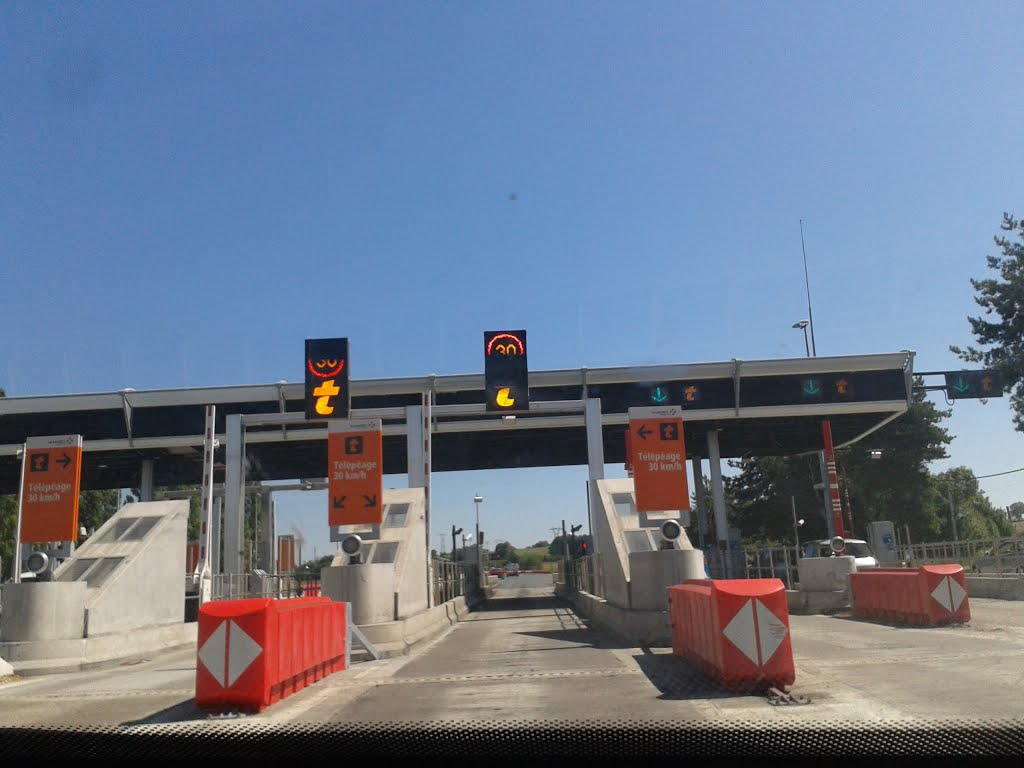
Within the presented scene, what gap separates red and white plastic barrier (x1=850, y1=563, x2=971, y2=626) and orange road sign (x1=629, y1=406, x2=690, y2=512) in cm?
437

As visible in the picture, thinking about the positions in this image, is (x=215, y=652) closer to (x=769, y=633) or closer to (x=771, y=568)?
(x=769, y=633)

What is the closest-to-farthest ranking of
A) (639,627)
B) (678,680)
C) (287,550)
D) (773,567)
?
1. (678,680)
2. (639,627)
3. (773,567)
4. (287,550)

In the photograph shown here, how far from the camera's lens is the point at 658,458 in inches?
774

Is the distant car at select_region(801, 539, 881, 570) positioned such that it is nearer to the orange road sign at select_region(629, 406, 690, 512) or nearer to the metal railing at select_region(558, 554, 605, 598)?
the metal railing at select_region(558, 554, 605, 598)

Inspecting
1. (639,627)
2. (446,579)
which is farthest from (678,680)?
(446,579)

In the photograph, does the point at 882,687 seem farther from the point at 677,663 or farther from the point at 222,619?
the point at 222,619

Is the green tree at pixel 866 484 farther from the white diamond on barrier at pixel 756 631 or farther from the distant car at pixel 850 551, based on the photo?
the white diamond on barrier at pixel 756 631

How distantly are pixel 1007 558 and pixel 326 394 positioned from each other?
18.8m

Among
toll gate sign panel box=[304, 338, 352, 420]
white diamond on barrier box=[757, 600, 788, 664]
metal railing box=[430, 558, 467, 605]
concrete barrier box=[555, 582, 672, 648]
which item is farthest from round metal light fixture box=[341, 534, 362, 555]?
white diamond on barrier box=[757, 600, 788, 664]

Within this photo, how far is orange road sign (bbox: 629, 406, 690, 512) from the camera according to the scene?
64.2ft

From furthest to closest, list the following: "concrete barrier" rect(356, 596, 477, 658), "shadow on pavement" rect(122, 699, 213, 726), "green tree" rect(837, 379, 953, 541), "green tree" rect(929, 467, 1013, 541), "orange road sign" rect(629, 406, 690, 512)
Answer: "green tree" rect(929, 467, 1013, 541) → "green tree" rect(837, 379, 953, 541) → "orange road sign" rect(629, 406, 690, 512) → "concrete barrier" rect(356, 596, 477, 658) → "shadow on pavement" rect(122, 699, 213, 726)

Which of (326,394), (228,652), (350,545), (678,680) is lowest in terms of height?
(678,680)

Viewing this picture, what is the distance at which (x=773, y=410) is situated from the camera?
33.6 meters

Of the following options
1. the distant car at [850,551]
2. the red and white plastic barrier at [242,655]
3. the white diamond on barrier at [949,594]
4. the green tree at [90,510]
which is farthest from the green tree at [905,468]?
the green tree at [90,510]
